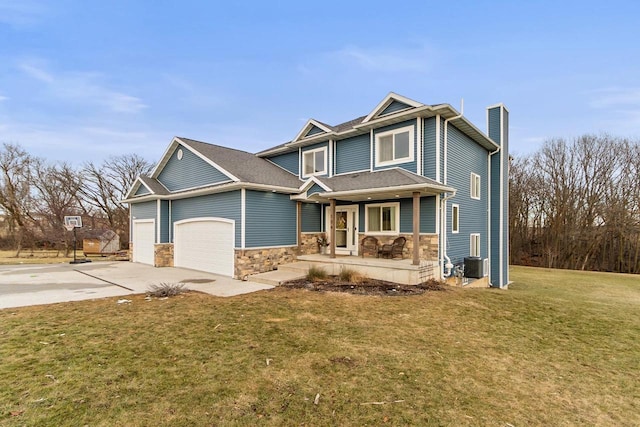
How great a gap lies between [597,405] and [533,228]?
29.0 meters

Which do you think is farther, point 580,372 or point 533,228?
Result: point 533,228

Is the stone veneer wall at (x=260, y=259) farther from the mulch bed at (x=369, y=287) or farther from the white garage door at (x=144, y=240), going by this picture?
the white garage door at (x=144, y=240)

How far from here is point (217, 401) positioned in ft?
10.1

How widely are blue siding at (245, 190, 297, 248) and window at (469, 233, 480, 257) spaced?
790cm

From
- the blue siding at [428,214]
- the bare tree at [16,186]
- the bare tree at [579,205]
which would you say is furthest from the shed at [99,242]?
the bare tree at [579,205]

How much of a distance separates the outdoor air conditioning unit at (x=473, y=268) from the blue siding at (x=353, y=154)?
5.65m

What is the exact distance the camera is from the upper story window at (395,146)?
442 inches

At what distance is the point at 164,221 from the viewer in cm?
1459

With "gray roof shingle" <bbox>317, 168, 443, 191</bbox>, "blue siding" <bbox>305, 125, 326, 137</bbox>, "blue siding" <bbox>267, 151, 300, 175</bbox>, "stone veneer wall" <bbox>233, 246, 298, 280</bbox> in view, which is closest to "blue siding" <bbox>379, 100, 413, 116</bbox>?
"gray roof shingle" <bbox>317, 168, 443, 191</bbox>

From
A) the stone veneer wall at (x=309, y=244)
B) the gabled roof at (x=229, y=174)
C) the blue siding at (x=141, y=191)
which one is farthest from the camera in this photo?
the blue siding at (x=141, y=191)

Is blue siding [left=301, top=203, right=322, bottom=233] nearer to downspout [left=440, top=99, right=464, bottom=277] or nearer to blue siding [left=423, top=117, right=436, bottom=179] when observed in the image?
blue siding [left=423, top=117, right=436, bottom=179]

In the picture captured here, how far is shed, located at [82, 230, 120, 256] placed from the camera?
2305 cm

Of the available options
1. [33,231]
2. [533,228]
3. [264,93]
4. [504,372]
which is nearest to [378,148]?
[504,372]

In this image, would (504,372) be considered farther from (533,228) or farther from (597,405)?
(533,228)
